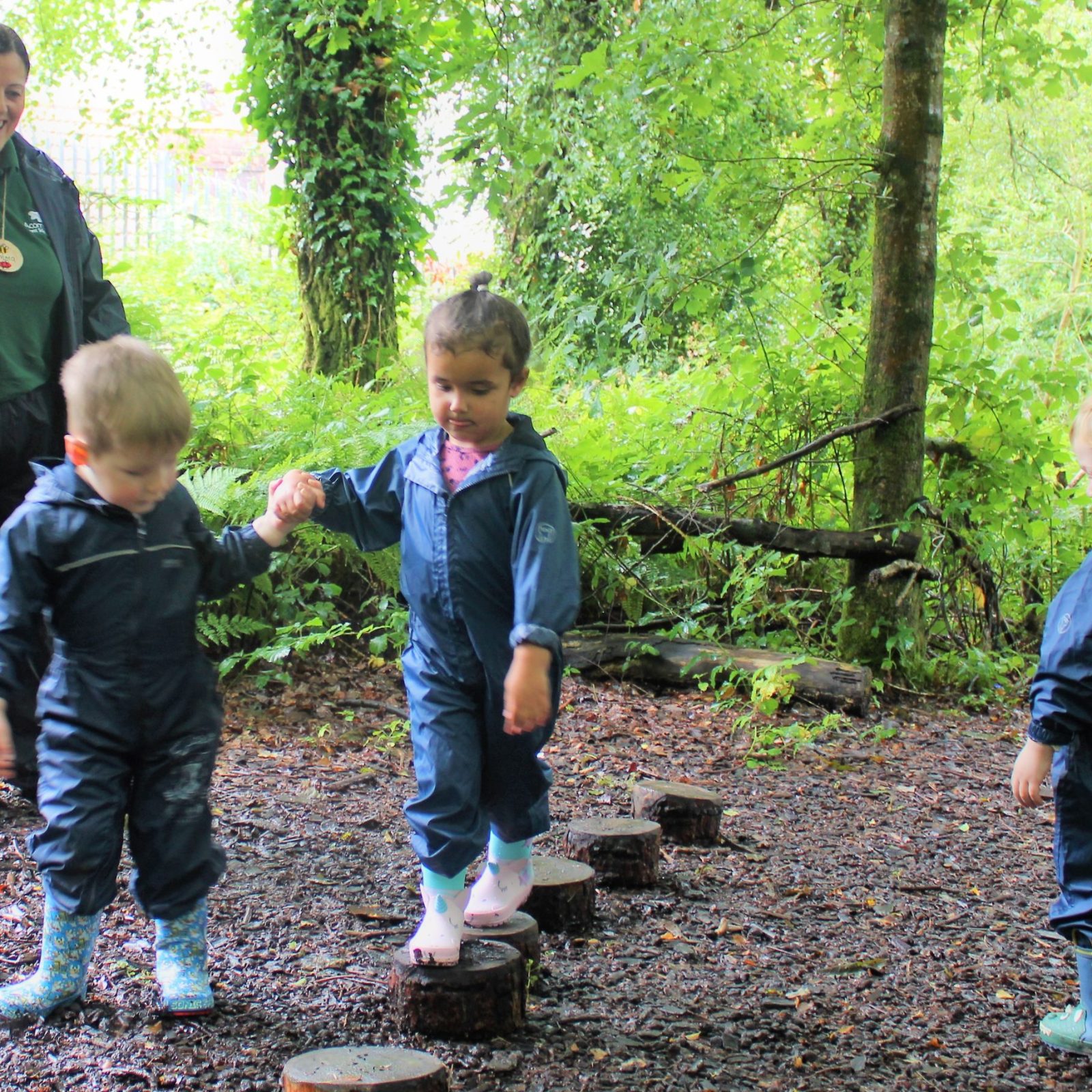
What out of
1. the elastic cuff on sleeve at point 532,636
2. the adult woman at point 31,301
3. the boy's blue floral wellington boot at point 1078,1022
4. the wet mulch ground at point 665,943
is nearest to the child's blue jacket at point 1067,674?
the boy's blue floral wellington boot at point 1078,1022

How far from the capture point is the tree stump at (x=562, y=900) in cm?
316

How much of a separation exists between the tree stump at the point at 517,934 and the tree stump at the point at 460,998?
5.7 inches

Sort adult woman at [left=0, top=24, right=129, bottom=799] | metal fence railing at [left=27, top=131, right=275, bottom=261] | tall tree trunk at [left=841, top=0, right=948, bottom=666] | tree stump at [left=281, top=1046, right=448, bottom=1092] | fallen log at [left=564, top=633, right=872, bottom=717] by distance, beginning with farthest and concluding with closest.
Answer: metal fence railing at [left=27, top=131, right=275, bottom=261] → tall tree trunk at [left=841, top=0, right=948, bottom=666] → fallen log at [left=564, top=633, right=872, bottom=717] → adult woman at [left=0, top=24, right=129, bottom=799] → tree stump at [left=281, top=1046, right=448, bottom=1092]

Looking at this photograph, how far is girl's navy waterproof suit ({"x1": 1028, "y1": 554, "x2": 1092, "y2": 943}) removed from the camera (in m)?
2.53

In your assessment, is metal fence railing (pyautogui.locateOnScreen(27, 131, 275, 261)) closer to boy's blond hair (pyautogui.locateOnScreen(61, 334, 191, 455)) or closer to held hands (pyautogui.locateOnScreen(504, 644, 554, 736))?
boy's blond hair (pyautogui.locateOnScreen(61, 334, 191, 455))

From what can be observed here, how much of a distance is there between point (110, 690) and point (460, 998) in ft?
3.33

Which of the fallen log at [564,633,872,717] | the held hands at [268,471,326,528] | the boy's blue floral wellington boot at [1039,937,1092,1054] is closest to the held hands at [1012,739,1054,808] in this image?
the boy's blue floral wellington boot at [1039,937,1092,1054]

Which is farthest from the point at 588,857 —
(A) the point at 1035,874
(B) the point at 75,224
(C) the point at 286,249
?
(C) the point at 286,249

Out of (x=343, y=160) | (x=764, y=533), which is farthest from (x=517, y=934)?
(x=343, y=160)

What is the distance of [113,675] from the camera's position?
242 centimetres

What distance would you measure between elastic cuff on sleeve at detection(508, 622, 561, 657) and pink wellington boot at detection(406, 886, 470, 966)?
63cm

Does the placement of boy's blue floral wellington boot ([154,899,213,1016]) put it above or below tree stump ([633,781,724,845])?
above

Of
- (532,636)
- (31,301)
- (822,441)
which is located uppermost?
(31,301)

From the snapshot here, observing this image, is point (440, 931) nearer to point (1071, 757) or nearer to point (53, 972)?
point (53, 972)
